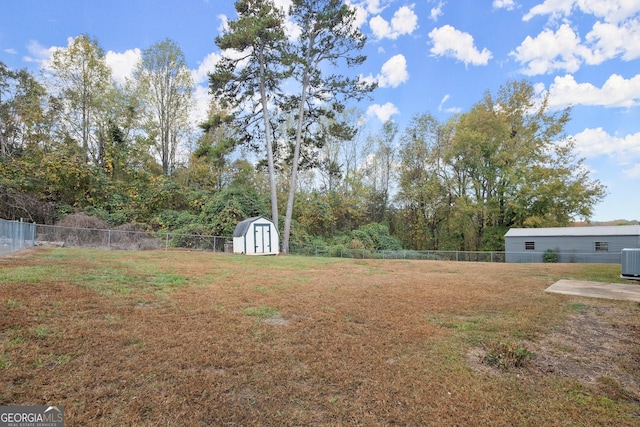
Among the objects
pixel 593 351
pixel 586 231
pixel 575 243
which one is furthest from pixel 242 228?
pixel 586 231

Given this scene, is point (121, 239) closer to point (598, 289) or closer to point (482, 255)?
point (598, 289)

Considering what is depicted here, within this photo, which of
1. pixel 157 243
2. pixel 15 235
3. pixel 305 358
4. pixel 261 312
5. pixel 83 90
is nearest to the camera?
pixel 305 358

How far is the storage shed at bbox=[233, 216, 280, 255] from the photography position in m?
17.2

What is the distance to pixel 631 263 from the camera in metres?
9.02

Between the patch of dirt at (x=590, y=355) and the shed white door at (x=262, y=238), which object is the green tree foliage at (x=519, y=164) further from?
the patch of dirt at (x=590, y=355)

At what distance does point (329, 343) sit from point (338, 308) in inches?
67.2

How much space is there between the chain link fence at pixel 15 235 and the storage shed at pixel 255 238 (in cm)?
881

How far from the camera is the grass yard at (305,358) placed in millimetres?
2297

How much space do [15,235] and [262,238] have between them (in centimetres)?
1021

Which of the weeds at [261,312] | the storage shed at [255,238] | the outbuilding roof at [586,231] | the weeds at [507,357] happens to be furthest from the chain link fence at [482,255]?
the weeds at [507,357]

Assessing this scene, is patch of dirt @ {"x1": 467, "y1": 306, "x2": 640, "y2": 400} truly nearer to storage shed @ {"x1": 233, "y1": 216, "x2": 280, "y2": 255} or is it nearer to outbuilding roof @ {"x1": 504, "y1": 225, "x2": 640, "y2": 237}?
storage shed @ {"x1": 233, "y1": 216, "x2": 280, "y2": 255}

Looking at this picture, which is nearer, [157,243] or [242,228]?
[157,243]

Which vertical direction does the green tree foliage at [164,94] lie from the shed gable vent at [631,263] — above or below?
above

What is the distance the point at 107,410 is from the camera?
2170 mm
